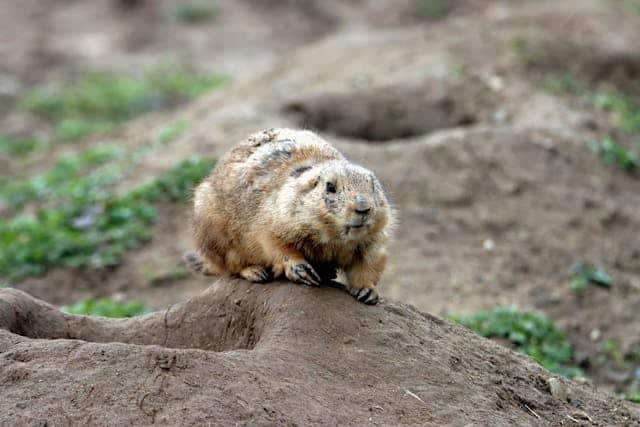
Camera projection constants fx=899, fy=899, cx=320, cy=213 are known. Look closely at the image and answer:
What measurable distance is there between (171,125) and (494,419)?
364 inches

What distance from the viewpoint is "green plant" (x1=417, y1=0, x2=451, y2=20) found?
20.3 m

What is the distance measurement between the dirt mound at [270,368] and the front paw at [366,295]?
63mm

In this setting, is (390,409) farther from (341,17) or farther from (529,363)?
(341,17)

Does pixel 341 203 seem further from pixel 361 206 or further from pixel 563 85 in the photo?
pixel 563 85

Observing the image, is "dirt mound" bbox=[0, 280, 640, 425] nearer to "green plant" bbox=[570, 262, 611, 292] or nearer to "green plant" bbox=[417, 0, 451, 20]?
"green plant" bbox=[570, 262, 611, 292]

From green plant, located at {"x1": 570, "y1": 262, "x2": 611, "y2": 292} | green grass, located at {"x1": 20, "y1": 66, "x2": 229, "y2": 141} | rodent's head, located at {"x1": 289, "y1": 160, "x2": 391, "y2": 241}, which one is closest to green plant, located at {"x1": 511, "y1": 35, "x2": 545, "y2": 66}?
green plant, located at {"x1": 570, "y1": 262, "x2": 611, "y2": 292}

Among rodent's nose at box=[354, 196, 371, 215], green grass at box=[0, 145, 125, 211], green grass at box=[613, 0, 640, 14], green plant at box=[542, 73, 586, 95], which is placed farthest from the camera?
green grass at box=[613, 0, 640, 14]

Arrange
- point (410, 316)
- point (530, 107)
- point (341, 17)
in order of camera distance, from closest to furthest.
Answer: point (410, 316), point (530, 107), point (341, 17)

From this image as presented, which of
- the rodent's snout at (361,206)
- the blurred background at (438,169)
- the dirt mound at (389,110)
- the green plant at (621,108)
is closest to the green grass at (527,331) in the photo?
the blurred background at (438,169)

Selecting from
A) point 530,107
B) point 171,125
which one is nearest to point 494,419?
point 530,107

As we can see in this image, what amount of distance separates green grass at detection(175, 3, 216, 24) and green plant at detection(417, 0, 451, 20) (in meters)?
4.97

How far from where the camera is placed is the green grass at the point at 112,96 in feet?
54.5

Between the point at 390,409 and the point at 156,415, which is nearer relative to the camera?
the point at 156,415

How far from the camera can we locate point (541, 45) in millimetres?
13320
